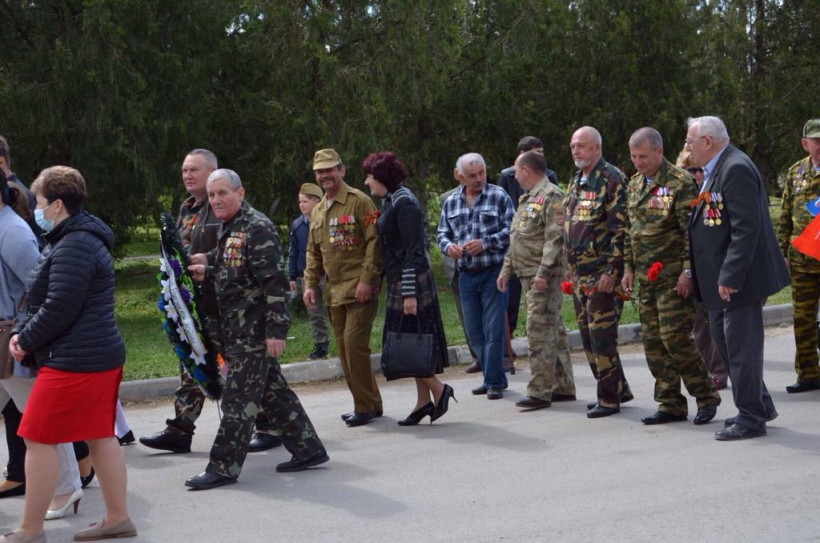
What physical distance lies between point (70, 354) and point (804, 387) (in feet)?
18.8

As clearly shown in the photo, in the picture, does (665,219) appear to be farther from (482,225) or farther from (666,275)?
(482,225)

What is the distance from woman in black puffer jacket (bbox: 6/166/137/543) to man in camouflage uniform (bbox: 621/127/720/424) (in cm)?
368

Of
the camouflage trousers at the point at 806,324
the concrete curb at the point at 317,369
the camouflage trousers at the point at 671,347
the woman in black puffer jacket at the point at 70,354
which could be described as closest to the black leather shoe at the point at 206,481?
the woman in black puffer jacket at the point at 70,354

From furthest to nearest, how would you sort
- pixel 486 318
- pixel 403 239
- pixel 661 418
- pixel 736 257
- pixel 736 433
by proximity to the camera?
1. pixel 486 318
2. pixel 403 239
3. pixel 661 418
4. pixel 736 433
5. pixel 736 257

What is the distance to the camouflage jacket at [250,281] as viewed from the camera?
696 centimetres

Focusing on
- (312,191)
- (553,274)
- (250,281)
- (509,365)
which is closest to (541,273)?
(553,274)

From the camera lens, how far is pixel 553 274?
29.6 feet

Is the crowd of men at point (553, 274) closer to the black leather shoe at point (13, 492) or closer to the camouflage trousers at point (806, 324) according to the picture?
the camouflage trousers at point (806, 324)

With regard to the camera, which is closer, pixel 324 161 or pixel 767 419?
pixel 767 419

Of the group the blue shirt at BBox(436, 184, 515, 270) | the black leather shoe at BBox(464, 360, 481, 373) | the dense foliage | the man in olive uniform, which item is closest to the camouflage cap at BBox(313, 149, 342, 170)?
the man in olive uniform

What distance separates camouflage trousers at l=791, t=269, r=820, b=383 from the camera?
9156mm

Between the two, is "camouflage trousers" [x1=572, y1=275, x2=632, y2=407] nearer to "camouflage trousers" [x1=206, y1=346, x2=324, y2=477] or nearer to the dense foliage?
"camouflage trousers" [x1=206, y1=346, x2=324, y2=477]

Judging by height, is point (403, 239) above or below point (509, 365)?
above

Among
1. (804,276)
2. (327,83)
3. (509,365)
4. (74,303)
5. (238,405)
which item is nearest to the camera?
(74,303)
